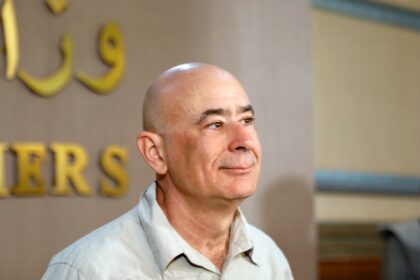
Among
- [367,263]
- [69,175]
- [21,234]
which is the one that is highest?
[69,175]

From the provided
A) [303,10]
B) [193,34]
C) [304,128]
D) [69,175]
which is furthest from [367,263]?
[69,175]

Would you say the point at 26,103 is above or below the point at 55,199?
above

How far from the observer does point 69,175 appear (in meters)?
2.56

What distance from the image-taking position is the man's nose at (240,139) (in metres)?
1.78

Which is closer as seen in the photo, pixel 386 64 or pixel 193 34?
pixel 193 34

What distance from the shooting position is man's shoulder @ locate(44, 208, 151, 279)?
1.72 m

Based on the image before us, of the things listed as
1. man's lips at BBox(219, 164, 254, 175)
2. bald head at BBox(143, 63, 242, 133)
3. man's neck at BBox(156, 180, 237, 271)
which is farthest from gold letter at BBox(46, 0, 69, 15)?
man's lips at BBox(219, 164, 254, 175)

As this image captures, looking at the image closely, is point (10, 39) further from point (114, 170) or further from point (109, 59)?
point (114, 170)

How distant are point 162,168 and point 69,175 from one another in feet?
2.51

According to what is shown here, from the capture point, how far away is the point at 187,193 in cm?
184

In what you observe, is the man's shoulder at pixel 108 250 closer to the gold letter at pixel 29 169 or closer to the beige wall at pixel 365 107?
the gold letter at pixel 29 169

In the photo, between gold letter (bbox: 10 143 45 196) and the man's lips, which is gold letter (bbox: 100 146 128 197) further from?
the man's lips

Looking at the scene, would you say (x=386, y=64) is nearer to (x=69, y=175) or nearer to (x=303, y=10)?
(x=303, y=10)

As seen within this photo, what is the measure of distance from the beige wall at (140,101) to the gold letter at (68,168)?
0.09 feet
